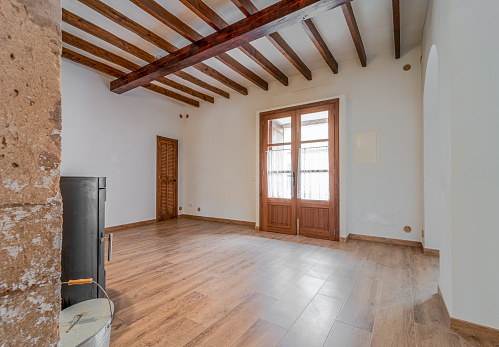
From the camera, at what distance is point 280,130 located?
499cm

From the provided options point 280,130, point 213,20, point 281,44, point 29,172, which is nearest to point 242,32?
point 213,20

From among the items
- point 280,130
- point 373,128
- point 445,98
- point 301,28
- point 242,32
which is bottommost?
point 445,98

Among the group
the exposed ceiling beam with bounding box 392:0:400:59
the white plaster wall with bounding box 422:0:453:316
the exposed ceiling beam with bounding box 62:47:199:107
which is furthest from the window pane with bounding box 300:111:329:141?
the exposed ceiling beam with bounding box 62:47:199:107

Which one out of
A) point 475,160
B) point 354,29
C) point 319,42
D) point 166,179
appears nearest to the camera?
point 475,160

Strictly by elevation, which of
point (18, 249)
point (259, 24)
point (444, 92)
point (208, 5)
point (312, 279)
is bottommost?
point (312, 279)

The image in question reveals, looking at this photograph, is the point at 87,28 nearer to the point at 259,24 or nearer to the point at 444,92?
the point at 259,24

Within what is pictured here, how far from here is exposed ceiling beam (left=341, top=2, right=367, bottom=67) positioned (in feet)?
9.68

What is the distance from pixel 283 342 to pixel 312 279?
1.12 m

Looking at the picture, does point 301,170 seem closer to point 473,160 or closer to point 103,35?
point 473,160

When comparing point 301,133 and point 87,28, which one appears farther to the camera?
point 301,133

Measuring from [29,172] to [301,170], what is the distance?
4.38 m

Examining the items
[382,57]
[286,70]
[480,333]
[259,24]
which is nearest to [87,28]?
[259,24]

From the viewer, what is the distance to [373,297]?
2221 mm

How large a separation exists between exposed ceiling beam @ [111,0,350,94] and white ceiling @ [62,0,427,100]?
229 millimetres
